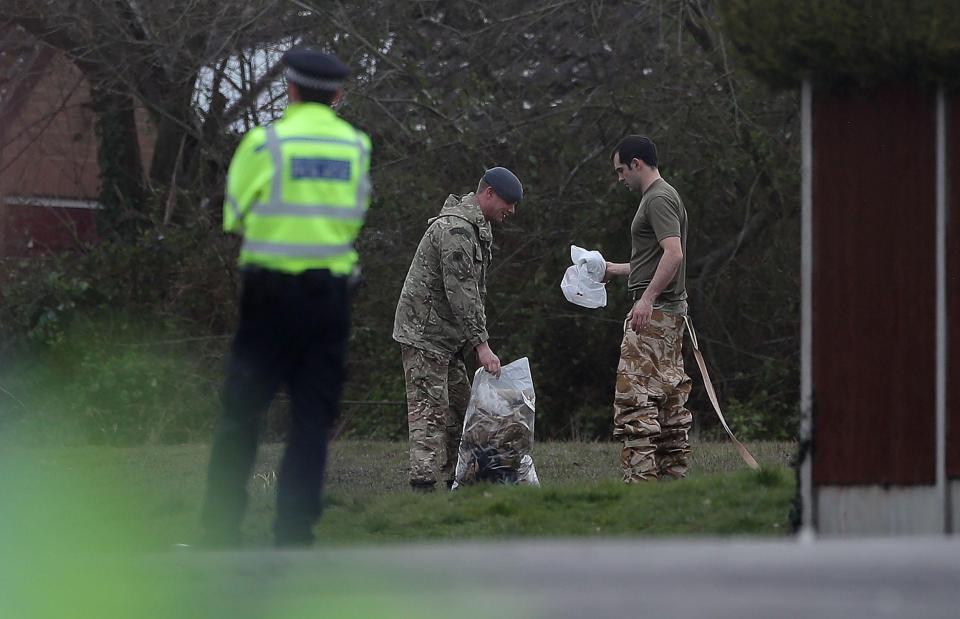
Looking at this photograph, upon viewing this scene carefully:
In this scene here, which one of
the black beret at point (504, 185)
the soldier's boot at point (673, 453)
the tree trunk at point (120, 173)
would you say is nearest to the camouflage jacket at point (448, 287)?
the black beret at point (504, 185)

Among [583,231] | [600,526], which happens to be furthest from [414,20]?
[600,526]

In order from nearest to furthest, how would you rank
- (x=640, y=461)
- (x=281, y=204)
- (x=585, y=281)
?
1. (x=281, y=204)
2. (x=640, y=461)
3. (x=585, y=281)

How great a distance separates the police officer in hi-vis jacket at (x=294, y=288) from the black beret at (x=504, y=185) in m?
2.66

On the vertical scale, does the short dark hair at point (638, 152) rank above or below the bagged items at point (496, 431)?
above

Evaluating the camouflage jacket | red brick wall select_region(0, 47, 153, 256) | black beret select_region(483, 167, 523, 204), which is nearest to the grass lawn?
the camouflage jacket

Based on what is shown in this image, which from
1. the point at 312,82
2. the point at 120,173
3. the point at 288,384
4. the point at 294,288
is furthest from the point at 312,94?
the point at 120,173

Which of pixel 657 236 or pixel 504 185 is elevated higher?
pixel 504 185

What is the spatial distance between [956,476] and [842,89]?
1.44 meters

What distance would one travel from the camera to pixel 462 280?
312 inches

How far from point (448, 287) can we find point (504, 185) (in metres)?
0.63

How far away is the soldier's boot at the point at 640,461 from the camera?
7797 mm

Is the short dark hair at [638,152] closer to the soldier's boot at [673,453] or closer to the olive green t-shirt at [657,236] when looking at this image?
the olive green t-shirt at [657,236]

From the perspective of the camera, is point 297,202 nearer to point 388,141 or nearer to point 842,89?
point 842,89

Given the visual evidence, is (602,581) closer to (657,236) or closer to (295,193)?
(295,193)
